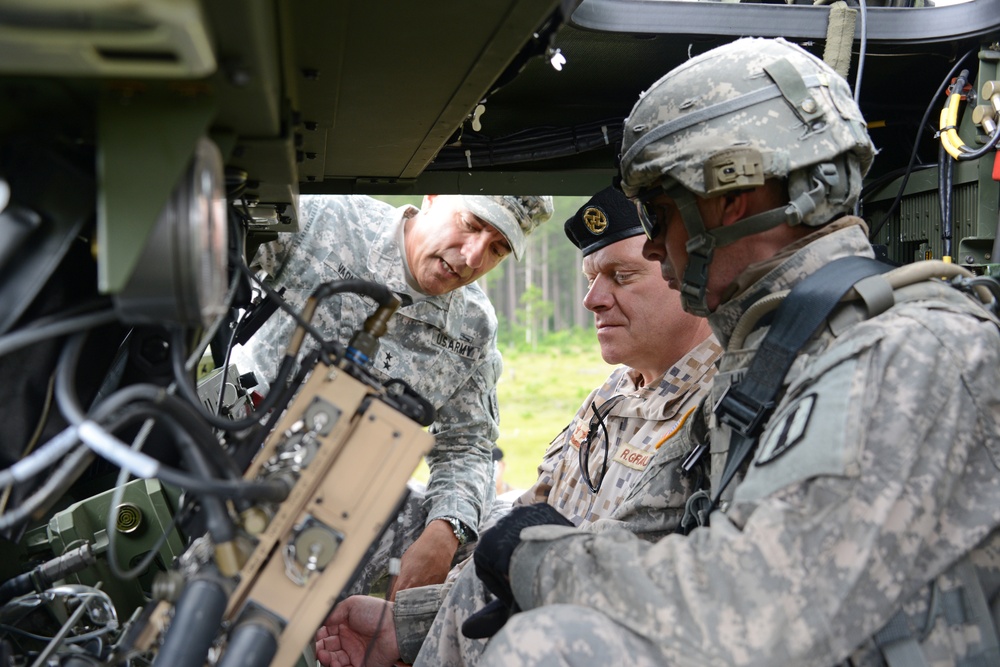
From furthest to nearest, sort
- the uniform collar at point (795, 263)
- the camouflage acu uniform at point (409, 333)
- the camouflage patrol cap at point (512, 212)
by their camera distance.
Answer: the camouflage acu uniform at point (409, 333) < the camouflage patrol cap at point (512, 212) < the uniform collar at point (795, 263)

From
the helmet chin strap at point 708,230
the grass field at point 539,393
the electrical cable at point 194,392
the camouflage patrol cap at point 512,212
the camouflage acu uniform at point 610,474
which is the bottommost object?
the grass field at point 539,393

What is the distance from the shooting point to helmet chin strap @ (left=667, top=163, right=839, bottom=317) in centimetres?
214

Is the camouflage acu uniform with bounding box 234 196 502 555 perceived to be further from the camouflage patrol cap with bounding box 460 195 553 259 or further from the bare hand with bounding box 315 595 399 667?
the bare hand with bounding box 315 595 399 667

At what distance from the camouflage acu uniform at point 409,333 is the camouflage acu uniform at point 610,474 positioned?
→ 65cm

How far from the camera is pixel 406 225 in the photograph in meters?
4.00

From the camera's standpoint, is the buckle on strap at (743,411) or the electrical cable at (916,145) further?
the electrical cable at (916,145)

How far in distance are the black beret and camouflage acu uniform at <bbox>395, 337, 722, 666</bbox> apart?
1.61 ft

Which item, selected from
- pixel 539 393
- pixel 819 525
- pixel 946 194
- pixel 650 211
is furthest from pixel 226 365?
pixel 539 393

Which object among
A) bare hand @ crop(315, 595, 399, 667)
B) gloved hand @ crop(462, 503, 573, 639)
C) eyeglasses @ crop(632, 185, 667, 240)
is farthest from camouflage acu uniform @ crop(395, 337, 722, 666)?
eyeglasses @ crop(632, 185, 667, 240)

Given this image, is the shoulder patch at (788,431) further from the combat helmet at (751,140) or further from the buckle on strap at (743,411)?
the combat helmet at (751,140)

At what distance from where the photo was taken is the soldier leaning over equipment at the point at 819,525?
1.59 metres

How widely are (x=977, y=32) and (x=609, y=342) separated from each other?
1.48 metres

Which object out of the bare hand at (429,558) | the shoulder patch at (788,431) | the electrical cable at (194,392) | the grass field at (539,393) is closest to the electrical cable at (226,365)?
the electrical cable at (194,392)

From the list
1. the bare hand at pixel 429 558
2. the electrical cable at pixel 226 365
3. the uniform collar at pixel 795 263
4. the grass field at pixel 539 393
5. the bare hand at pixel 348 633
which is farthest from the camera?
the grass field at pixel 539 393
